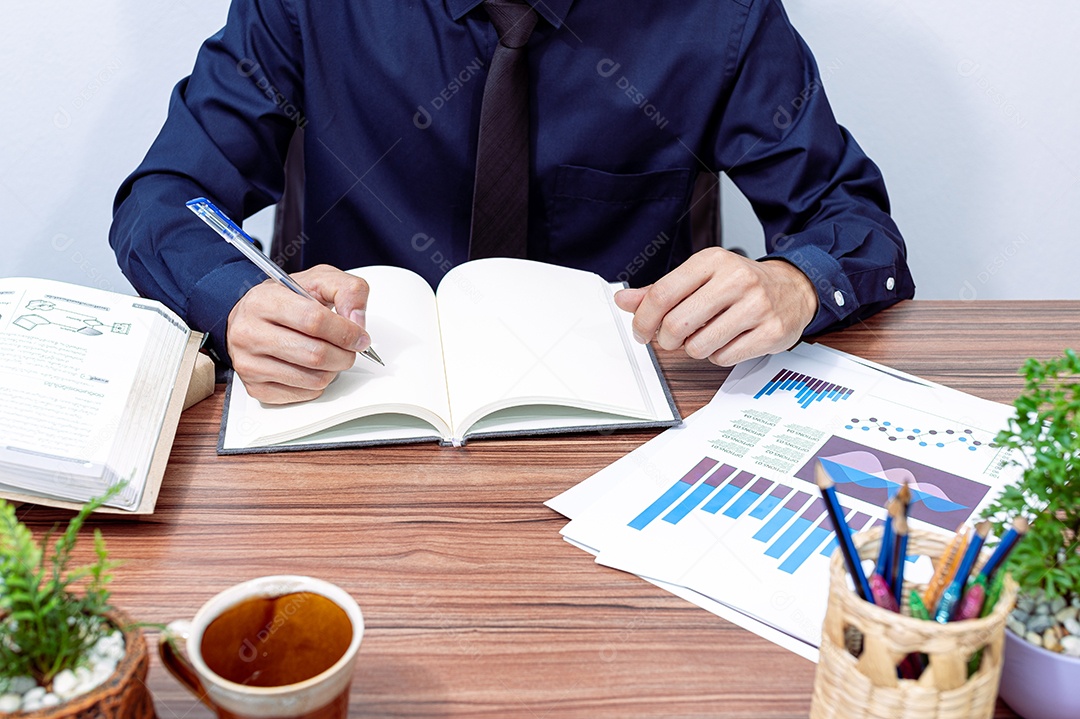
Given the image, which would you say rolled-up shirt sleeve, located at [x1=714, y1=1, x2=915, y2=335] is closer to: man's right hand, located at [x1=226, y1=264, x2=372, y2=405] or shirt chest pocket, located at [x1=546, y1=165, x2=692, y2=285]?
shirt chest pocket, located at [x1=546, y1=165, x2=692, y2=285]

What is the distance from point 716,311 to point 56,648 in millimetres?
733

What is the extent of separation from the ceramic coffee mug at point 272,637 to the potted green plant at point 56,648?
3cm

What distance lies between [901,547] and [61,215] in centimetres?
189

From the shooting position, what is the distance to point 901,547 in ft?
1.77

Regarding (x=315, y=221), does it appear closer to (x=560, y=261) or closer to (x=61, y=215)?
(x=560, y=261)

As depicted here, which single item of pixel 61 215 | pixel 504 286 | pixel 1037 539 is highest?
pixel 1037 539

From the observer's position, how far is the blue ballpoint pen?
98 centimetres

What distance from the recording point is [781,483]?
897 mm

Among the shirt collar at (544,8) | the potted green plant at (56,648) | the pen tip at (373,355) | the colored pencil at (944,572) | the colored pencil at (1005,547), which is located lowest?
the pen tip at (373,355)

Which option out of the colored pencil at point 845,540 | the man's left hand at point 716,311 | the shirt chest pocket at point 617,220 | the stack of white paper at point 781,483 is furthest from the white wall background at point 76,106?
the colored pencil at point 845,540

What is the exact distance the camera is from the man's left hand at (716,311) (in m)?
1.04

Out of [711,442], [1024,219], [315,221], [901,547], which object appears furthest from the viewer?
[1024,219]

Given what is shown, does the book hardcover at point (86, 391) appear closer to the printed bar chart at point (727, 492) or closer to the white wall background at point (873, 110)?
the printed bar chart at point (727, 492)

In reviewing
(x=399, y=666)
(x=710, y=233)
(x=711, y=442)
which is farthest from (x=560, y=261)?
(x=399, y=666)
